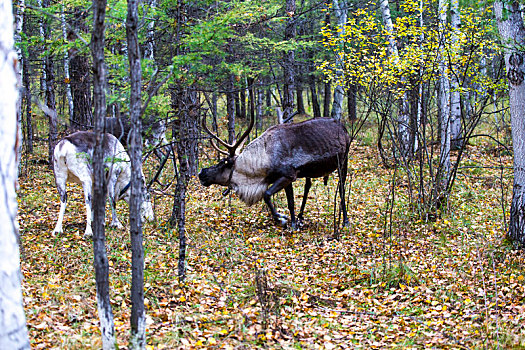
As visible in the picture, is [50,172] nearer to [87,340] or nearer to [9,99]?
[87,340]

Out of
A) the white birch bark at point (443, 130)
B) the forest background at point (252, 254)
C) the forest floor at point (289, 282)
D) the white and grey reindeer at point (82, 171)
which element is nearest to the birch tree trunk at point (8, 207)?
the forest background at point (252, 254)

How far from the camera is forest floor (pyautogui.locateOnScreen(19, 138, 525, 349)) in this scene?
4926mm

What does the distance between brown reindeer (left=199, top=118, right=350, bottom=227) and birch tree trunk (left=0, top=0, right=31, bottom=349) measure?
7.09 m

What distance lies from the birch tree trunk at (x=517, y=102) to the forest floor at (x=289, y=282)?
1.32 ft

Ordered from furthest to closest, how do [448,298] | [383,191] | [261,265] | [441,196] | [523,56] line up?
[383,191]
[441,196]
[261,265]
[523,56]
[448,298]

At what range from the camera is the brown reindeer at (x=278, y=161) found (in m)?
9.65

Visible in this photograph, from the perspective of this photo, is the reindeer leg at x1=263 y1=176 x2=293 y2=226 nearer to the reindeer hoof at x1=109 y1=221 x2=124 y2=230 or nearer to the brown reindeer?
the brown reindeer

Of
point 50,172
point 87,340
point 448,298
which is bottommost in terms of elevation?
point 448,298

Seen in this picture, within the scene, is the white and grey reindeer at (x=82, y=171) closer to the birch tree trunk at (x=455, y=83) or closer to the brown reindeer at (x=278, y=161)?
the brown reindeer at (x=278, y=161)

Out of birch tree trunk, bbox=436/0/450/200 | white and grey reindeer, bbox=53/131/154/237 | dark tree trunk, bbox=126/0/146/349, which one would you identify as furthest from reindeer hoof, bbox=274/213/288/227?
dark tree trunk, bbox=126/0/146/349

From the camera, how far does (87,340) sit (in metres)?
4.48

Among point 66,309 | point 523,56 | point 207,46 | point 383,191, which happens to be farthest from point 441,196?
point 66,309

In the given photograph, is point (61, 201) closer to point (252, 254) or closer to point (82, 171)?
point (82, 171)

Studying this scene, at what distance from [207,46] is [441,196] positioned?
21.5 ft
